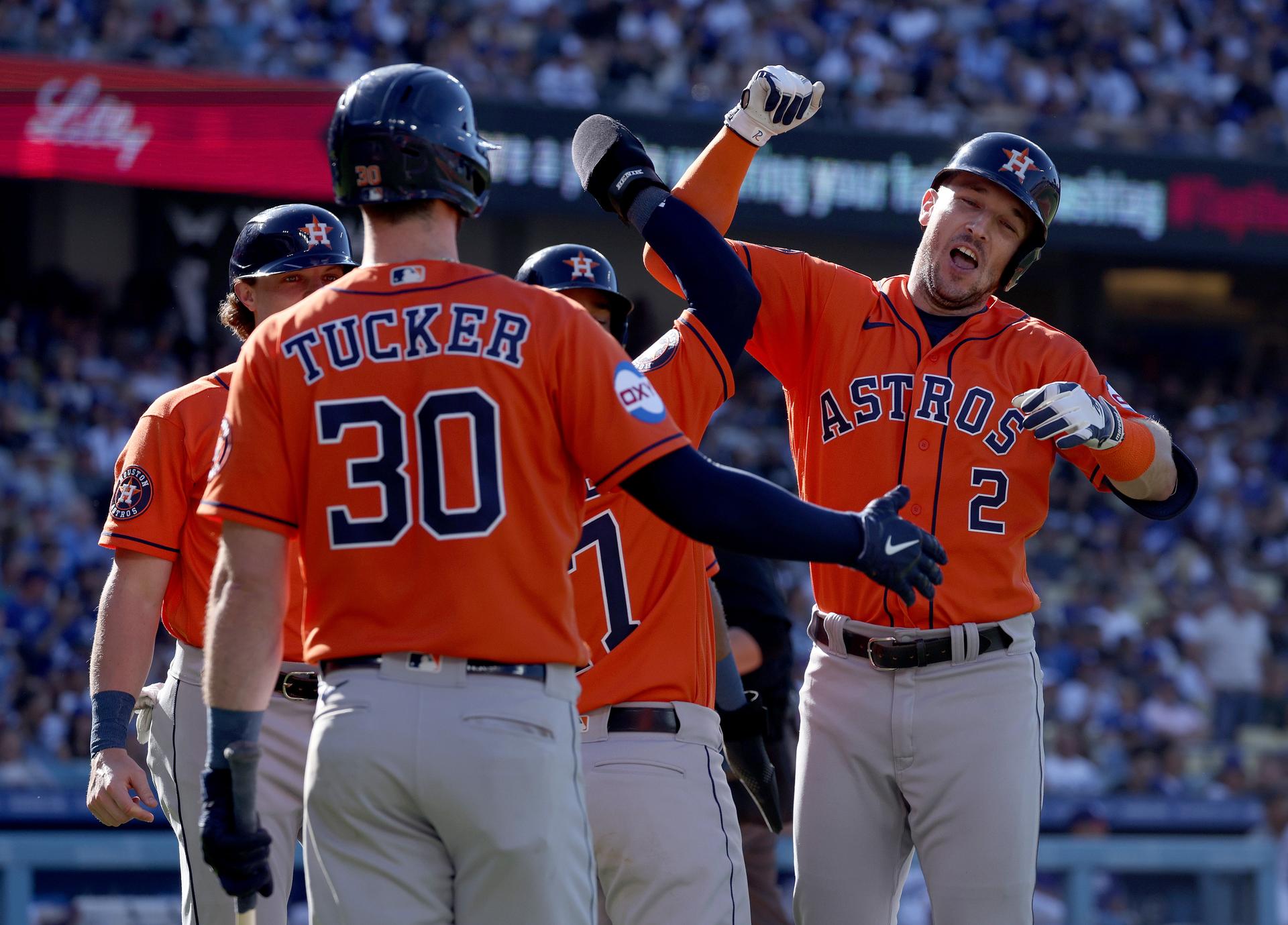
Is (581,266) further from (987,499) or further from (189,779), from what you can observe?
(189,779)

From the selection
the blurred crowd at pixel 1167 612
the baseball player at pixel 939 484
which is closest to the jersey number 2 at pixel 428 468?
the baseball player at pixel 939 484

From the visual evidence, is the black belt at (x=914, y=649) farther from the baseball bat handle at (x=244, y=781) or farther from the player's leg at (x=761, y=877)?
the player's leg at (x=761, y=877)

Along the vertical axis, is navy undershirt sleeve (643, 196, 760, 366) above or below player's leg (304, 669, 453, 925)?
above

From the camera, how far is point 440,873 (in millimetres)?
→ 2656

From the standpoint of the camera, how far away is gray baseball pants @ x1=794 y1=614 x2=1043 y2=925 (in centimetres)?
360

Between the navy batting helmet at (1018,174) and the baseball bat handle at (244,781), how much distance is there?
219 centimetres

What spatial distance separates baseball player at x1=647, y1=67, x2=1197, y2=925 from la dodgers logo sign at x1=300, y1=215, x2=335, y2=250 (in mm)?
988

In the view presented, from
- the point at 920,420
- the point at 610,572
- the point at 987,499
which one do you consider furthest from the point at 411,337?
the point at 987,499

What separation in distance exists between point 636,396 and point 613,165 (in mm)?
1009

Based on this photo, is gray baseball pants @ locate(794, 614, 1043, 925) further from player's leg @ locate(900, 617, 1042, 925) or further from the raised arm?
the raised arm

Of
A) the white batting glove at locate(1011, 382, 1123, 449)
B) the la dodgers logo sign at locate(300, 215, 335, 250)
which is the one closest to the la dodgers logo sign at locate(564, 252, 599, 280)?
the la dodgers logo sign at locate(300, 215, 335, 250)

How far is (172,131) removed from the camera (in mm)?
14375

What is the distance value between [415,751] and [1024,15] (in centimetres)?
1774

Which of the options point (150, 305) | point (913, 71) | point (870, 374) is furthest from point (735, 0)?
point (870, 374)
